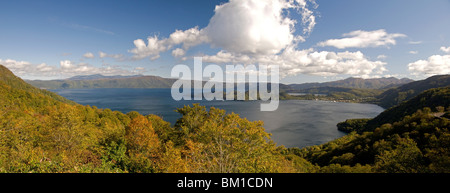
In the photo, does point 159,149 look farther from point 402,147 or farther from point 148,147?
point 402,147

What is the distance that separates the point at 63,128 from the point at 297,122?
148919 millimetres

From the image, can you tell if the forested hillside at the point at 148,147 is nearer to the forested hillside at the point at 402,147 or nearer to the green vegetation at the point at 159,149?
the green vegetation at the point at 159,149

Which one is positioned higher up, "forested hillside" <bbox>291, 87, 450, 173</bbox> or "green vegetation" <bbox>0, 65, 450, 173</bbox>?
"green vegetation" <bbox>0, 65, 450, 173</bbox>

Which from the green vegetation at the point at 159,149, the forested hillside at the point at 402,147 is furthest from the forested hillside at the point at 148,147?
the forested hillside at the point at 402,147

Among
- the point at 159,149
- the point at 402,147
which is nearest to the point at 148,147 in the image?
the point at 159,149

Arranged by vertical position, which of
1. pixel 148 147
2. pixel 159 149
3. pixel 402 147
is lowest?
pixel 402 147

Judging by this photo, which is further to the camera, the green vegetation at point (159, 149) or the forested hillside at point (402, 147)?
the forested hillside at point (402, 147)

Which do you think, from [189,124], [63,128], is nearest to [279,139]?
[189,124]

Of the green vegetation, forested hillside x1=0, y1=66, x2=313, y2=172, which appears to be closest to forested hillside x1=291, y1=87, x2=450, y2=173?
the green vegetation

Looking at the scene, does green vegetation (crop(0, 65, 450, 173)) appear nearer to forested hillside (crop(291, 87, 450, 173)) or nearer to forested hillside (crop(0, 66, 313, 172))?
forested hillside (crop(0, 66, 313, 172))
